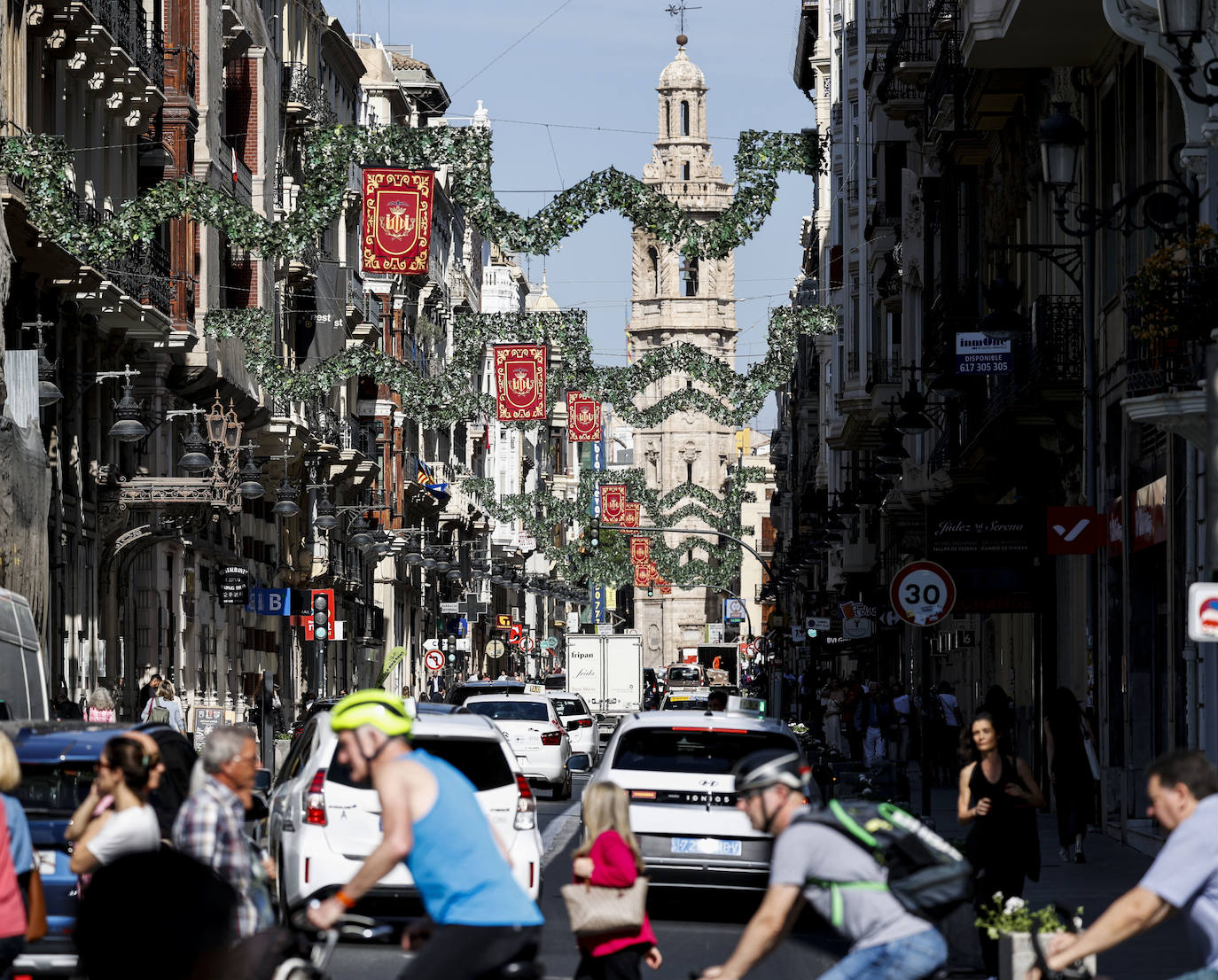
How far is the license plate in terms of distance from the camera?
17.1 m

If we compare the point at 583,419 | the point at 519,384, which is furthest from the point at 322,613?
the point at 583,419

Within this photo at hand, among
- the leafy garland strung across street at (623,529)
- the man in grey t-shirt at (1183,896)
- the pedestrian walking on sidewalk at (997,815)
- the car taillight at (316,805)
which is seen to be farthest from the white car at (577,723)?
the man in grey t-shirt at (1183,896)

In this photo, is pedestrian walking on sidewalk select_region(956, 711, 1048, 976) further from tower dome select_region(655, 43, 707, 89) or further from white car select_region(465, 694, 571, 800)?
tower dome select_region(655, 43, 707, 89)

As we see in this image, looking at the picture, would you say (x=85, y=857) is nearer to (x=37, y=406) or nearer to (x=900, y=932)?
(x=900, y=932)

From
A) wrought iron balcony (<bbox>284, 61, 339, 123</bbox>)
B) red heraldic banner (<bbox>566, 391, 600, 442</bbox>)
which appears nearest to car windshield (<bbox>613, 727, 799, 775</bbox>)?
wrought iron balcony (<bbox>284, 61, 339, 123</bbox>)

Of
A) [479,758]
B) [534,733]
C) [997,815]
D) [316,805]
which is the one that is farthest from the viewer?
[534,733]

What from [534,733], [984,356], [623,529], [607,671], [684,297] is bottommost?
[607,671]

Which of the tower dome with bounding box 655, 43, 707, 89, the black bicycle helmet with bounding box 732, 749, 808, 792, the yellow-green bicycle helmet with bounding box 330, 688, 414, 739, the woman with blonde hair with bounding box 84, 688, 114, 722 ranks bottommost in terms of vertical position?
the woman with blonde hair with bounding box 84, 688, 114, 722

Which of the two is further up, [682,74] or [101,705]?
[682,74]

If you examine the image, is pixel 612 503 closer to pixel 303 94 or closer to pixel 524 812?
pixel 303 94

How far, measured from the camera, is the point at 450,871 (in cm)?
782

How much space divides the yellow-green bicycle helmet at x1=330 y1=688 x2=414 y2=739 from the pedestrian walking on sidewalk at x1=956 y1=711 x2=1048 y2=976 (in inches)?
246

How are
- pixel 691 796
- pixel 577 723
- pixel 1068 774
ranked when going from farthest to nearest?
pixel 577 723 < pixel 1068 774 < pixel 691 796

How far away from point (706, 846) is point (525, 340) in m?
25.3
